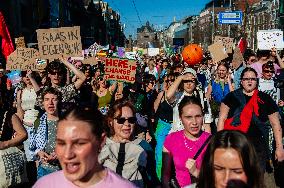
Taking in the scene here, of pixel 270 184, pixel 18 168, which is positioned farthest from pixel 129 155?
pixel 270 184

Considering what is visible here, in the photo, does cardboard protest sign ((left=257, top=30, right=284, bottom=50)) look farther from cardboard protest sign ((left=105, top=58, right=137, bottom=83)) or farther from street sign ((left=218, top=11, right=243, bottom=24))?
cardboard protest sign ((left=105, top=58, right=137, bottom=83))

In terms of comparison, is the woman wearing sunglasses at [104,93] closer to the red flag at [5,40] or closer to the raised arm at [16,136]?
the red flag at [5,40]

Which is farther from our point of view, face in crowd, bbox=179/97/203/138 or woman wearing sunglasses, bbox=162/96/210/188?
face in crowd, bbox=179/97/203/138

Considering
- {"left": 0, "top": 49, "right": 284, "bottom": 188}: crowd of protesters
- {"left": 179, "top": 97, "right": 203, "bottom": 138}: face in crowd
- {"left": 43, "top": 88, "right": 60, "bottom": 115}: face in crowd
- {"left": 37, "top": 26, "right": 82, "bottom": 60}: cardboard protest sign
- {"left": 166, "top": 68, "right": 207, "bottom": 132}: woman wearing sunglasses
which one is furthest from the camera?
{"left": 37, "top": 26, "right": 82, "bottom": 60}: cardboard protest sign

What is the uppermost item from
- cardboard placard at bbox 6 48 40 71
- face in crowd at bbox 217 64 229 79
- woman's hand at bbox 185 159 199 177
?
cardboard placard at bbox 6 48 40 71

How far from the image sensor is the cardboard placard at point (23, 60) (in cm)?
934

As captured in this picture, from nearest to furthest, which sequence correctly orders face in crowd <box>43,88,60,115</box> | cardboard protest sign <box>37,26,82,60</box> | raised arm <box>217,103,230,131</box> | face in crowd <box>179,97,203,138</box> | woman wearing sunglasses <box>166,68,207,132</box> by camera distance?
1. face in crowd <box>179,97,203,138</box>
2. face in crowd <box>43,88,60,115</box>
3. raised arm <box>217,103,230,131</box>
4. woman wearing sunglasses <box>166,68,207,132</box>
5. cardboard protest sign <box>37,26,82,60</box>

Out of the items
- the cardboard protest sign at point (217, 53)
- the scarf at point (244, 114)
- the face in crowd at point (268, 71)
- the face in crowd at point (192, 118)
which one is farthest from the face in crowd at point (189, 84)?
the cardboard protest sign at point (217, 53)

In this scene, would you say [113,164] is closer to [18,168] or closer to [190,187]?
[18,168]

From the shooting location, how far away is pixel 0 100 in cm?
473

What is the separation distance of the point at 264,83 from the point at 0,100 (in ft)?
18.0

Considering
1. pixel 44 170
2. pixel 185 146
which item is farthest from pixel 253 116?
pixel 44 170

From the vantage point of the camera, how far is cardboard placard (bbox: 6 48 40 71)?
934cm

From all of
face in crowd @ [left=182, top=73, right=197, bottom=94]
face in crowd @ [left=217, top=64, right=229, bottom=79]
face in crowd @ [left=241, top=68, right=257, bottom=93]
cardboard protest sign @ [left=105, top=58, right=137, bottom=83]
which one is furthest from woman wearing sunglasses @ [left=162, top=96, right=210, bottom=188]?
face in crowd @ [left=217, top=64, right=229, bottom=79]
